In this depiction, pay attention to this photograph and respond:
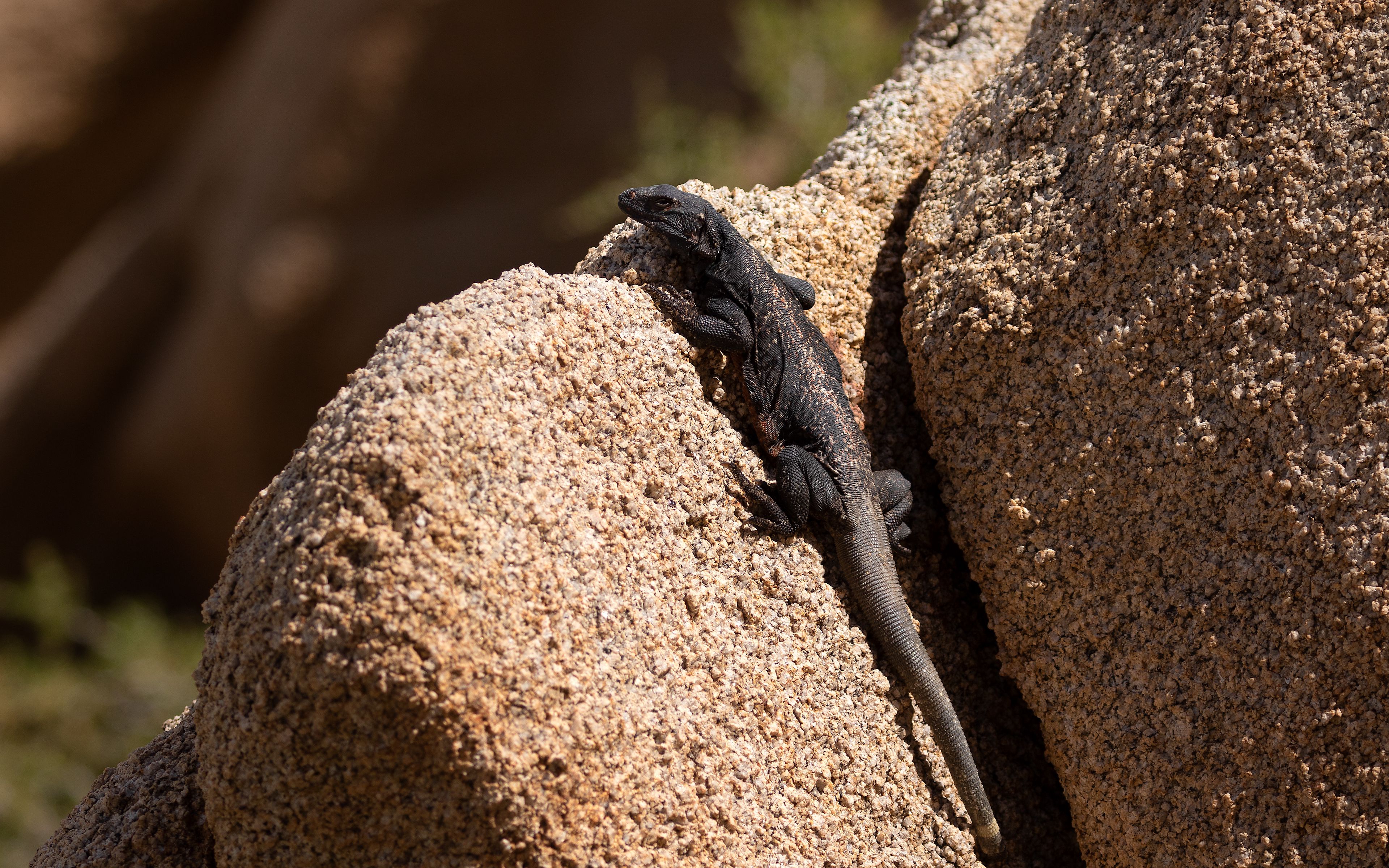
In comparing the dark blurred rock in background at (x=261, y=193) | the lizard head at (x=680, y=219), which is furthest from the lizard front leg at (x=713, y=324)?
the dark blurred rock in background at (x=261, y=193)

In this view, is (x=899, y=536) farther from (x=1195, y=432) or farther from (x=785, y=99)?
(x=785, y=99)

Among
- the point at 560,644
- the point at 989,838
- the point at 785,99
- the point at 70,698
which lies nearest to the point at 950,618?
the point at 989,838

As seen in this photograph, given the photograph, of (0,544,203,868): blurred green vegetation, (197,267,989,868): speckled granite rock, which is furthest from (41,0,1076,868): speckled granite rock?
(0,544,203,868): blurred green vegetation

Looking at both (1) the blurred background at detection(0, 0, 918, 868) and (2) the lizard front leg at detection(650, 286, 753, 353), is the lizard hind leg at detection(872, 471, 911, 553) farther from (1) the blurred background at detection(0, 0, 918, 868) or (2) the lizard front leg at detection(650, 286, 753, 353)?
(1) the blurred background at detection(0, 0, 918, 868)

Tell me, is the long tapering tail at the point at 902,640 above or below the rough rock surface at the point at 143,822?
above

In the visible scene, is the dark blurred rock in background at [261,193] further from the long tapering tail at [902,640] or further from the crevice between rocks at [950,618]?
the long tapering tail at [902,640]
